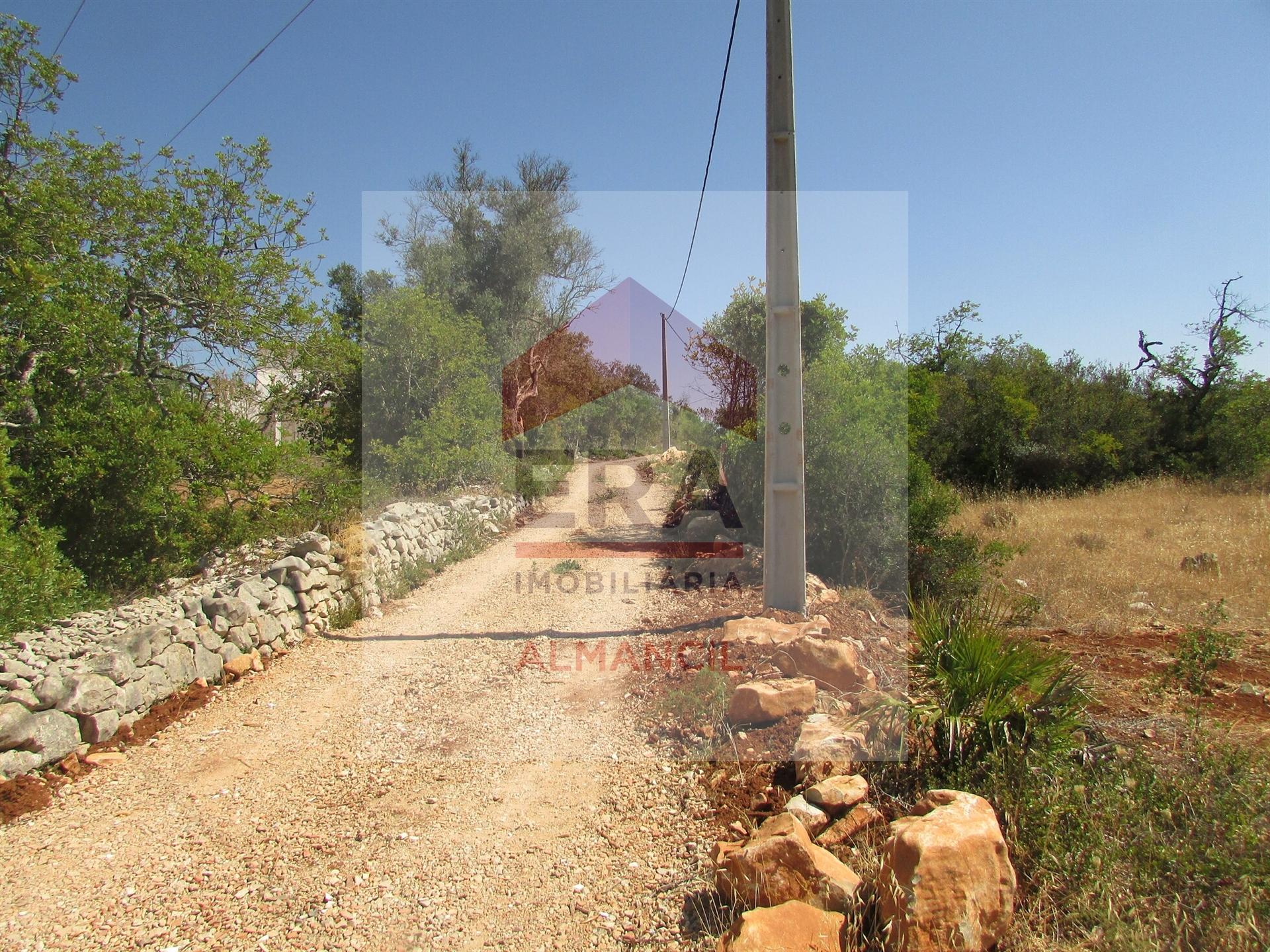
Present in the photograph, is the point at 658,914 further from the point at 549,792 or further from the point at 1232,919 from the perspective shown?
the point at 1232,919

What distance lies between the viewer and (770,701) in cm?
427

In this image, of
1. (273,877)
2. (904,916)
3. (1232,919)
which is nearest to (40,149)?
(273,877)

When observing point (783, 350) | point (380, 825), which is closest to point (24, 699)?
point (380, 825)

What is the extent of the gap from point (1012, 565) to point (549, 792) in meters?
8.08

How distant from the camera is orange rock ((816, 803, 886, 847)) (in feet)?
9.83

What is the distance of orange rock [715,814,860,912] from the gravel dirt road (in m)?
0.35

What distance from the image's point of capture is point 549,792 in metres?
3.90

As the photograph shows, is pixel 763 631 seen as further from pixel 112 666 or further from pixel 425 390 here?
pixel 425 390

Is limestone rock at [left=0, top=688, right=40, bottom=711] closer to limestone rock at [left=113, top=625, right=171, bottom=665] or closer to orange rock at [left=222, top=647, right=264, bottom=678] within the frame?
limestone rock at [left=113, top=625, right=171, bottom=665]

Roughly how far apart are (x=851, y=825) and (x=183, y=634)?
5066mm

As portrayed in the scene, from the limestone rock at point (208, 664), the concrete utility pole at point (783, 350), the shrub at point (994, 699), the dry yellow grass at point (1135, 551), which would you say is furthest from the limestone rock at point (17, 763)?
the dry yellow grass at point (1135, 551)

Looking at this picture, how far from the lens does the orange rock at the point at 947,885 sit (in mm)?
2297

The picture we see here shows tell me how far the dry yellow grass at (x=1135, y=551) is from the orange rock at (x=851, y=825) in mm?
5126

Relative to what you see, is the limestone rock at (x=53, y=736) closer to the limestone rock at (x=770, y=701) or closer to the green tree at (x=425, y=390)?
the limestone rock at (x=770, y=701)
